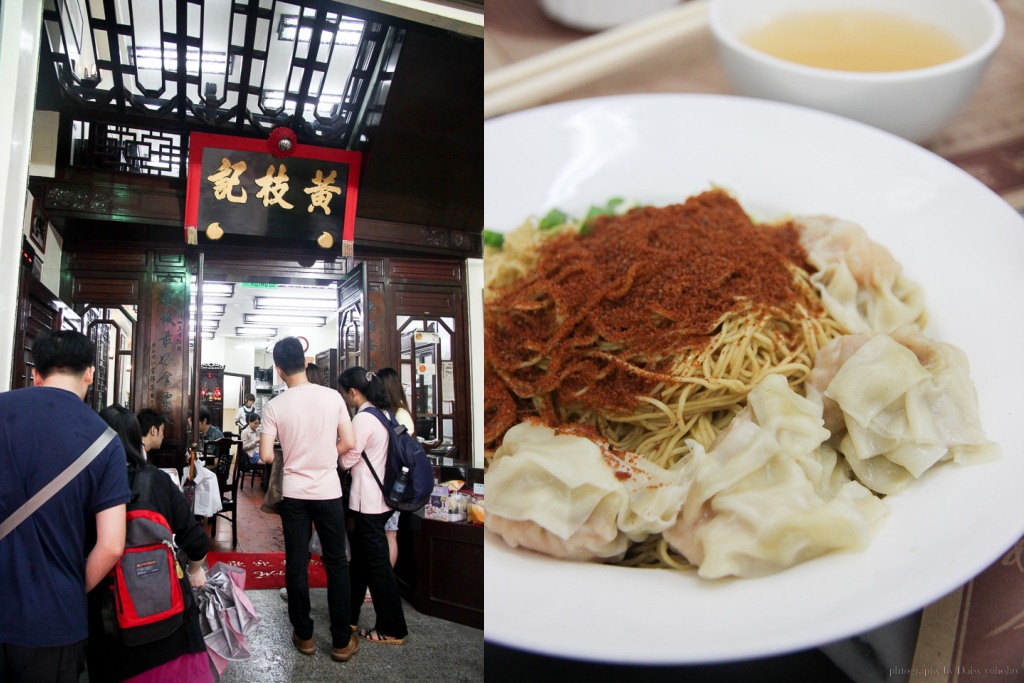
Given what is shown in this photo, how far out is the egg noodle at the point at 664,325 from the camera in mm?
1007

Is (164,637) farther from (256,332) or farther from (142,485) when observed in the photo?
(256,332)

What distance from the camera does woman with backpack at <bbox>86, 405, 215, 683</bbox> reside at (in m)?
1.04

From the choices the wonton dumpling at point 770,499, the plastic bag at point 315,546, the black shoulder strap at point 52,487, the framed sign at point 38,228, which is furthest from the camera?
the plastic bag at point 315,546

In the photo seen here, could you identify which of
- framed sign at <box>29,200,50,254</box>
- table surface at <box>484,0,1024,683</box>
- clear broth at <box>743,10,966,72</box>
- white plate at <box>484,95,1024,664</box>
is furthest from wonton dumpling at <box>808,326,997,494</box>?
framed sign at <box>29,200,50,254</box>

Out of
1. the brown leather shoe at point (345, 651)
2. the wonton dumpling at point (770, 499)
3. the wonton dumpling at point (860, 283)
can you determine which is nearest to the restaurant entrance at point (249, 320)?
the brown leather shoe at point (345, 651)

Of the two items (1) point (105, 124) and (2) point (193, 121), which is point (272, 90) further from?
(1) point (105, 124)

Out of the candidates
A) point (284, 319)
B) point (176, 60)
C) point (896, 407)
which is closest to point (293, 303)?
point (284, 319)

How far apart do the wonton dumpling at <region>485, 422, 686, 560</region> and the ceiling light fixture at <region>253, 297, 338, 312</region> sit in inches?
17.4

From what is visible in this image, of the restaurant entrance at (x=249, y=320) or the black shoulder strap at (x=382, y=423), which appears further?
the black shoulder strap at (x=382, y=423)

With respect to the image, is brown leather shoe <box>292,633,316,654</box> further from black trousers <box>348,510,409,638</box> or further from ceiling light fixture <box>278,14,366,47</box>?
ceiling light fixture <box>278,14,366,47</box>

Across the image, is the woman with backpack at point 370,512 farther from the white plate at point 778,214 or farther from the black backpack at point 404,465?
the white plate at point 778,214

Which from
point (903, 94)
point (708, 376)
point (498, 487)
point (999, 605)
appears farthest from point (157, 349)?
point (999, 605)

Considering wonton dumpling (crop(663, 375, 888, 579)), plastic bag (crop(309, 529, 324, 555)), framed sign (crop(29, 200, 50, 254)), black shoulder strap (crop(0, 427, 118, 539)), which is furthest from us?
plastic bag (crop(309, 529, 324, 555))

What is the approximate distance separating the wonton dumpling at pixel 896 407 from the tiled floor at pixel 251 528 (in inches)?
34.6
